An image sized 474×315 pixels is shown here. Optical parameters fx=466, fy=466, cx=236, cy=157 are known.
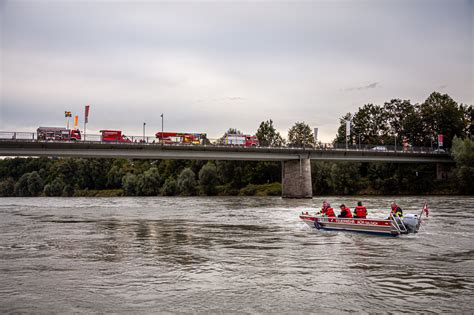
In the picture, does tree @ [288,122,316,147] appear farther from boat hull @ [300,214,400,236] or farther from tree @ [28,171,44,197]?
boat hull @ [300,214,400,236]

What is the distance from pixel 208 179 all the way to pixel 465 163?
6242 centimetres

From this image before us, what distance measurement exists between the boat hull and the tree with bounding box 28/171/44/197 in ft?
439

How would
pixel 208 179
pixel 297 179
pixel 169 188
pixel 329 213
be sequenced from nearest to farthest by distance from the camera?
1. pixel 329 213
2. pixel 297 179
3. pixel 208 179
4. pixel 169 188

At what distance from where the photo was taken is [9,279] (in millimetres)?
16047

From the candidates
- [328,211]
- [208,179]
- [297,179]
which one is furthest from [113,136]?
[208,179]

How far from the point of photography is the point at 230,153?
3002 inches

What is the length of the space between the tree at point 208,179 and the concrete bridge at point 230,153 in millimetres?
40620

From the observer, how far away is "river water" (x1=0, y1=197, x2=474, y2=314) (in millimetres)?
12844

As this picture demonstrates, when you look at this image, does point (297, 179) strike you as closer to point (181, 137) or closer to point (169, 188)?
point (181, 137)

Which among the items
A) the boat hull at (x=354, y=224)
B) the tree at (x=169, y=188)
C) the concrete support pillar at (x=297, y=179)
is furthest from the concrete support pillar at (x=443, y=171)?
the boat hull at (x=354, y=224)

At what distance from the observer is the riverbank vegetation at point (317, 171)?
107562 millimetres

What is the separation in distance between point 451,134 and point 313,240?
100 metres

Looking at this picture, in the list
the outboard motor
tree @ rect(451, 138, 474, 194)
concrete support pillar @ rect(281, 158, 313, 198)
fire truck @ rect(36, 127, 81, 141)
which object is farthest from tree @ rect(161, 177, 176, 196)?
the outboard motor

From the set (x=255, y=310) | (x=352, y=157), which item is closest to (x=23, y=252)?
(x=255, y=310)
